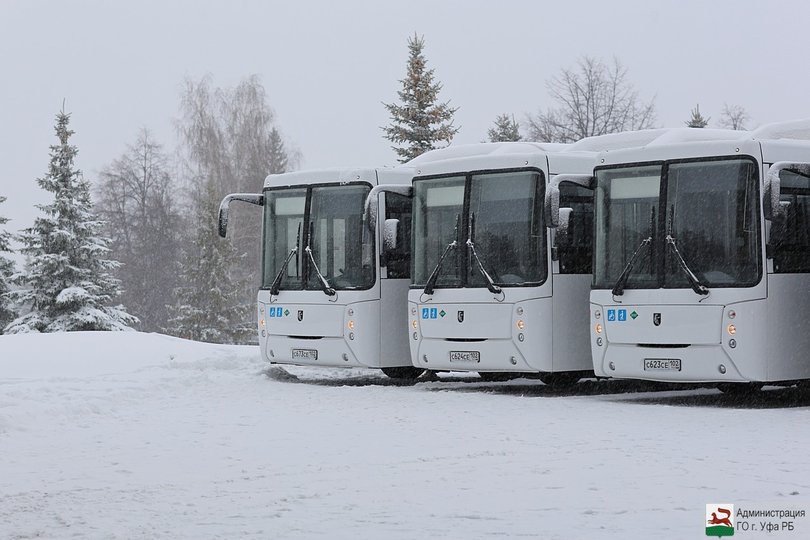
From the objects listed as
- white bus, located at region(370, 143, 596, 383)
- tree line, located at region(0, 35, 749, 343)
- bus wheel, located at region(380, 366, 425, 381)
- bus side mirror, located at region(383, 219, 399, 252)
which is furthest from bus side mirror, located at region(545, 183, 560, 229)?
tree line, located at region(0, 35, 749, 343)

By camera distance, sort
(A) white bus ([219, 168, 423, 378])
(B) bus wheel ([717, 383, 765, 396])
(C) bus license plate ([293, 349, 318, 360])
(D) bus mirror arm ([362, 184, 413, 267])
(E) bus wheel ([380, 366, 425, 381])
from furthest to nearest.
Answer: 1. (E) bus wheel ([380, 366, 425, 381])
2. (C) bus license plate ([293, 349, 318, 360])
3. (A) white bus ([219, 168, 423, 378])
4. (D) bus mirror arm ([362, 184, 413, 267])
5. (B) bus wheel ([717, 383, 765, 396])

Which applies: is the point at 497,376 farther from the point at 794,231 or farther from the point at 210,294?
the point at 210,294

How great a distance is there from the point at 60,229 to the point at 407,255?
87.3ft

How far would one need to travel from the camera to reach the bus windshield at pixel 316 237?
2114 centimetres

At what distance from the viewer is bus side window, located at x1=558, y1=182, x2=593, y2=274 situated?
62.4ft

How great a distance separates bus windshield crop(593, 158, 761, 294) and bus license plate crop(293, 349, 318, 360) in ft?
16.4

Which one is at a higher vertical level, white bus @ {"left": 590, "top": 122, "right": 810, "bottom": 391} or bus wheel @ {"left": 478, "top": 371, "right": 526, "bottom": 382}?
white bus @ {"left": 590, "top": 122, "right": 810, "bottom": 391}

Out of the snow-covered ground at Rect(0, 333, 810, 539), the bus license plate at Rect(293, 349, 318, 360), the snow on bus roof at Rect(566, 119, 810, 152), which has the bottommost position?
the snow-covered ground at Rect(0, 333, 810, 539)

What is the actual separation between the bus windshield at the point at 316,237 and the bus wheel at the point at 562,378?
2.86 m

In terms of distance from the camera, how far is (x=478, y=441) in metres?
13.2

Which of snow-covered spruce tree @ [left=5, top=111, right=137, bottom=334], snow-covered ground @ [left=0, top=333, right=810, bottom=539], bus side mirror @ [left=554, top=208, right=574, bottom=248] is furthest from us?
snow-covered spruce tree @ [left=5, top=111, right=137, bottom=334]

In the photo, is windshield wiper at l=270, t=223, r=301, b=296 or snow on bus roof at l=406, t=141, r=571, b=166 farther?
windshield wiper at l=270, t=223, r=301, b=296

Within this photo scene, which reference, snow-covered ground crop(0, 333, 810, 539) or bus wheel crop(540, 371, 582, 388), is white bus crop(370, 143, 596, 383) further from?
snow-covered ground crop(0, 333, 810, 539)

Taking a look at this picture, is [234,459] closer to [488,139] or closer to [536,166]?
[536,166]
